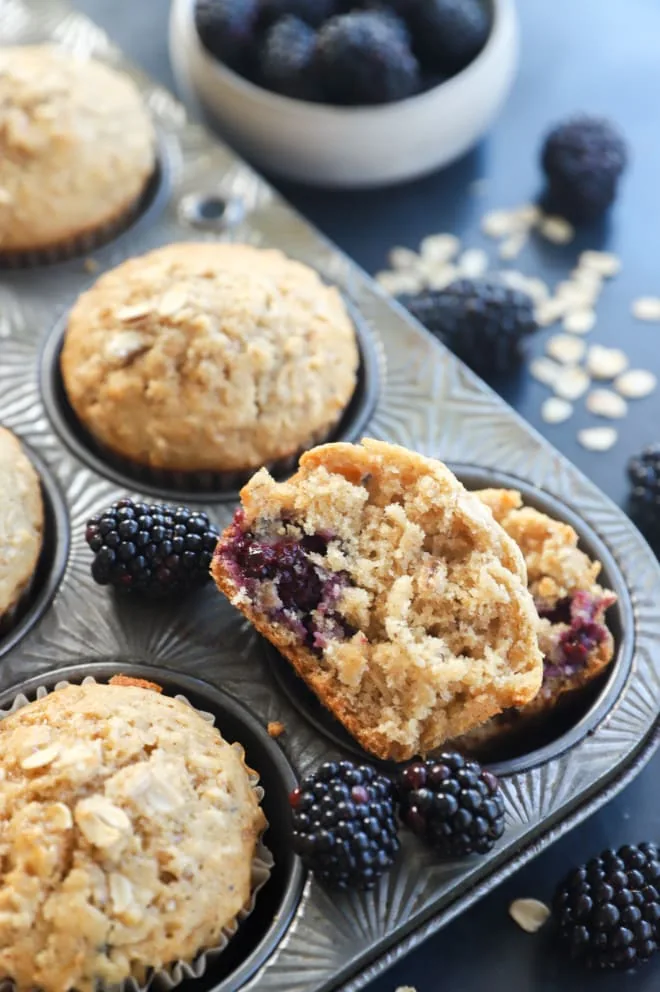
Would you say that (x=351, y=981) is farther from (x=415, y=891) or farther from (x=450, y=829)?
(x=450, y=829)

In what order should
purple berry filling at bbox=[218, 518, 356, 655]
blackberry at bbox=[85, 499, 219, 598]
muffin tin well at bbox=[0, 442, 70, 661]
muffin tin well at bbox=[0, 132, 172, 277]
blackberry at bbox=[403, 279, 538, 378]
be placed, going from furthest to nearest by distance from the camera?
blackberry at bbox=[403, 279, 538, 378]
muffin tin well at bbox=[0, 132, 172, 277]
muffin tin well at bbox=[0, 442, 70, 661]
blackberry at bbox=[85, 499, 219, 598]
purple berry filling at bbox=[218, 518, 356, 655]

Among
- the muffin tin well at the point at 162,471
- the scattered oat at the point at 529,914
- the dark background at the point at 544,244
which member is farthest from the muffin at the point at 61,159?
the scattered oat at the point at 529,914

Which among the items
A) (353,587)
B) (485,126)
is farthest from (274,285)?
(485,126)

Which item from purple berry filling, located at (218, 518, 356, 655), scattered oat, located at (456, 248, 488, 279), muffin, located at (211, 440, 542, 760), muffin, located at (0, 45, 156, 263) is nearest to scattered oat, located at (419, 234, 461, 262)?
scattered oat, located at (456, 248, 488, 279)

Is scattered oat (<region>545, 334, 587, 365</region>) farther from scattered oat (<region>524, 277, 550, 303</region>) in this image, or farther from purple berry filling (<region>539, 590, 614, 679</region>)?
purple berry filling (<region>539, 590, 614, 679</region>)

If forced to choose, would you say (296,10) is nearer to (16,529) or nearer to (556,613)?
(16,529)
